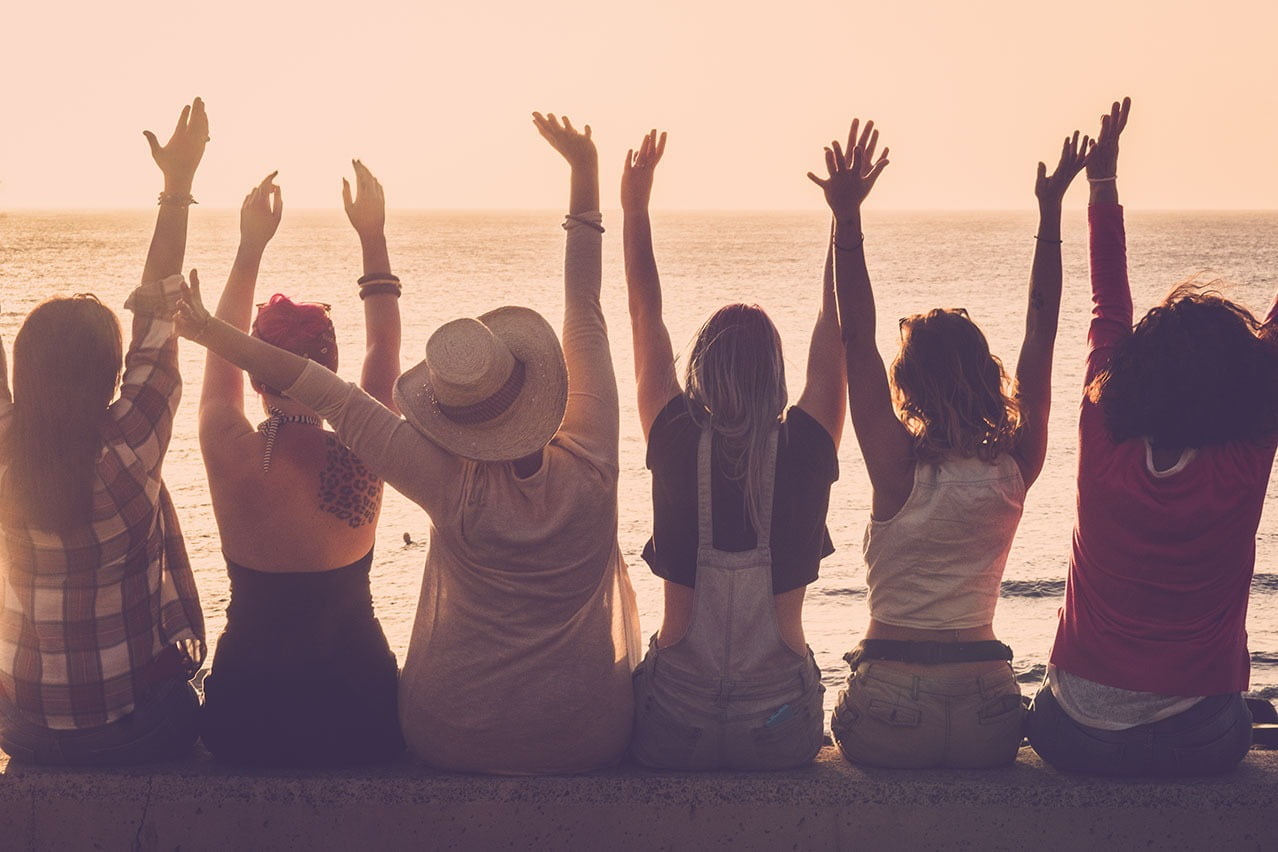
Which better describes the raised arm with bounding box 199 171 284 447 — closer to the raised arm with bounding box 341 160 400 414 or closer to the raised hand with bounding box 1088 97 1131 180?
the raised arm with bounding box 341 160 400 414

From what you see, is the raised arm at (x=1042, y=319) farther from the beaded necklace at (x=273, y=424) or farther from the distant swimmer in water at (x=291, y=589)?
the beaded necklace at (x=273, y=424)

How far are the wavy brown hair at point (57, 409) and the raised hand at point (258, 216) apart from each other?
0.63m

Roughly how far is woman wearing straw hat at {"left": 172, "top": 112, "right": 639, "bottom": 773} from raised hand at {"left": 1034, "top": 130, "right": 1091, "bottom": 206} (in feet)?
4.18

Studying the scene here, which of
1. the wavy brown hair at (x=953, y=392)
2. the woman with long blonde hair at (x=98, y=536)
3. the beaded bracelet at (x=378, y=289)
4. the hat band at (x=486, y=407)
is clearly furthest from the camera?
the beaded bracelet at (x=378, y=289)

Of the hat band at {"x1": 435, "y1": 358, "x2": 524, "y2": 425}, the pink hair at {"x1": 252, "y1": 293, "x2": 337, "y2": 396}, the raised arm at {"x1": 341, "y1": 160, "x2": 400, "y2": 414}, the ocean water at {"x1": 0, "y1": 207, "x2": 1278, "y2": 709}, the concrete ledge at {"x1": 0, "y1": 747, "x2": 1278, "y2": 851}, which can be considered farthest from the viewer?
the ocean water at {"x1": 0, "y1": 207, "x2": 1278, "y2": 709}

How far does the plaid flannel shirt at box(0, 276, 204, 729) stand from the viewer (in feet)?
10.5

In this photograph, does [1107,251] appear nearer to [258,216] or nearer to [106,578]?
[258,216]

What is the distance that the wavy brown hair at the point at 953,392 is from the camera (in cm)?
330

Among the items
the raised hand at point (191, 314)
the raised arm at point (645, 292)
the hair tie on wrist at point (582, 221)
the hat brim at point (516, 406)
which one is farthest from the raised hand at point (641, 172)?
the raised hand at point (191, 314)

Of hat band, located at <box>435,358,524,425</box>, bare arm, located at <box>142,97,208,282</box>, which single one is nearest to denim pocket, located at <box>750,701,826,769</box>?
hat band, located at <box>435,358,524,425</box>

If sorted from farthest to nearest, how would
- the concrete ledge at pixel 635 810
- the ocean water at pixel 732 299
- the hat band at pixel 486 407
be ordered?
the ocean water at pixel 732 299, the concrete ledge at pixel 635 810, the hat band at pixel 486 407

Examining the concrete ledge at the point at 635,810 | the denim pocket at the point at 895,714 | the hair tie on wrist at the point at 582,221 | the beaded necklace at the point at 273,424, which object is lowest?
the concrete ledge at the point at 635,810

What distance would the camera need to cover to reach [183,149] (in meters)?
3.50

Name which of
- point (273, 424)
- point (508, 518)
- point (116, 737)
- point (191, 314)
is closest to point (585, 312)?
point (508, 518)
